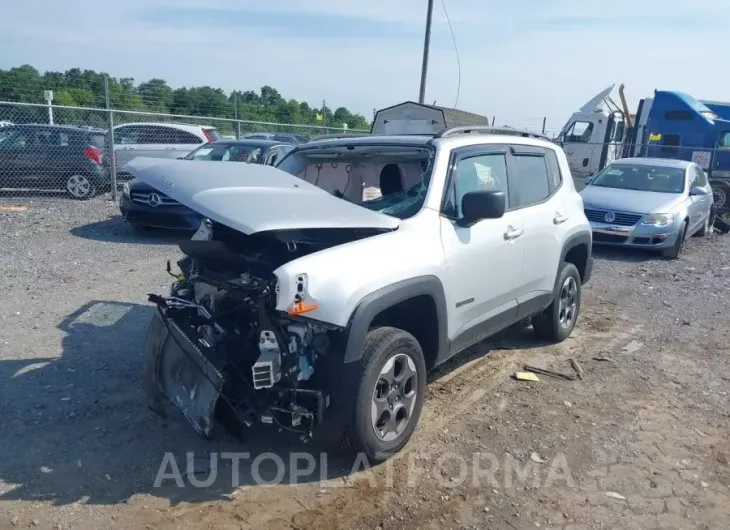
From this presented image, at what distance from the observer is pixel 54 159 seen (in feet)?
43.1

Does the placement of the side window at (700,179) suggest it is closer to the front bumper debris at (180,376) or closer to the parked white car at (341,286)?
the parked white car at (341,286)

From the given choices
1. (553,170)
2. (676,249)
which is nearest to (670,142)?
A: (676,249)

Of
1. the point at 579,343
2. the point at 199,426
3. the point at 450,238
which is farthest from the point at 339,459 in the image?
the point at 579,343

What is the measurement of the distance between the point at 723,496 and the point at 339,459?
2.19 meters

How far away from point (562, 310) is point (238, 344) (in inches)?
140

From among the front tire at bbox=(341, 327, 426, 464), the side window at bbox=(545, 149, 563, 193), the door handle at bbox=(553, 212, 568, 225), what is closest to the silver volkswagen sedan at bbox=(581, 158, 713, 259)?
the side window at bbox=(545, 149, 563, 193)

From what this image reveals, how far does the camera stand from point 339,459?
12.8ft

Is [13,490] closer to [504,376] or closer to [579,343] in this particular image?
[504,376]

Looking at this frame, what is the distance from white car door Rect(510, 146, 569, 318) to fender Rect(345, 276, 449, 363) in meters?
1.26

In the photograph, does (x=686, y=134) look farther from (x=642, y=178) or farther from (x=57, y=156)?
(x=57, y=156)

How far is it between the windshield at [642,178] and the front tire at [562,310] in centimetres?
608

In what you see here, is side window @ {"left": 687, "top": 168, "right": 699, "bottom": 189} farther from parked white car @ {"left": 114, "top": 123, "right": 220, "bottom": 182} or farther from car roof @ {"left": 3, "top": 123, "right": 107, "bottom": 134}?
car roof @ {"left": 3, "top": 123, "right": 107, "bottom": 134}

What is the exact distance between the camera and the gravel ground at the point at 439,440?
342cm

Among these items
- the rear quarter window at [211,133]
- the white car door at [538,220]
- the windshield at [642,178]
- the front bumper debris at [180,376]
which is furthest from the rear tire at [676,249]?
the rear quarter window at [211,133]
